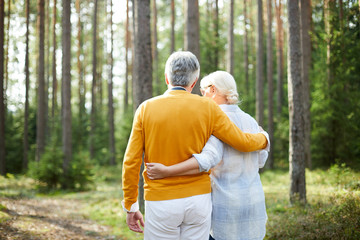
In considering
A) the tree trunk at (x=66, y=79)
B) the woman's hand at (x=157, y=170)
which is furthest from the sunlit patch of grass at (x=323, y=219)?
the tree trunk at (x=66, y=79)

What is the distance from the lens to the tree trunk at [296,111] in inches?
287

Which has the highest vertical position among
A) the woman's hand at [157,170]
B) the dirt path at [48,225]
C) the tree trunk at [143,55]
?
the tree trunk at [143,55]

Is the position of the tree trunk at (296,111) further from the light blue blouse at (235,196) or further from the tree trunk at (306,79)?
the tree trunk at (306,79)

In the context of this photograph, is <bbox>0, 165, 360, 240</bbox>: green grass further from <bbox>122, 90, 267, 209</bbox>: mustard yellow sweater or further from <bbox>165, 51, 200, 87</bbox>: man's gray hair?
<bbox>165, 51, 200, 87</bbox>: man's gray hair

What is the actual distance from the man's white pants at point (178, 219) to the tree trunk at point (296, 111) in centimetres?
562

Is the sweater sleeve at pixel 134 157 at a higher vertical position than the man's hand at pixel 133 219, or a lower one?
higher

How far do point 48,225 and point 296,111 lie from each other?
6011 millimetres

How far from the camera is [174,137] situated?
2.15 m

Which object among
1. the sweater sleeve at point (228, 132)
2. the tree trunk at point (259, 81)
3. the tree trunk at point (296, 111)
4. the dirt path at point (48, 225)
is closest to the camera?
the sweater sleeve at point (228, 132)

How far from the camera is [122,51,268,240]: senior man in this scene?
2.14 m

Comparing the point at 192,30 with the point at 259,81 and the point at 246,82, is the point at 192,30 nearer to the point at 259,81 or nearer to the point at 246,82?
the point at 259,81

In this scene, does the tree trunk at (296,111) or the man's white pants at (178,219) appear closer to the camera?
the man's white pants at (178,219)

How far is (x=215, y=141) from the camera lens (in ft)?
7.48

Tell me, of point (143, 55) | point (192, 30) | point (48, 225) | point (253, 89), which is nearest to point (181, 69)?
point (143, 55)
